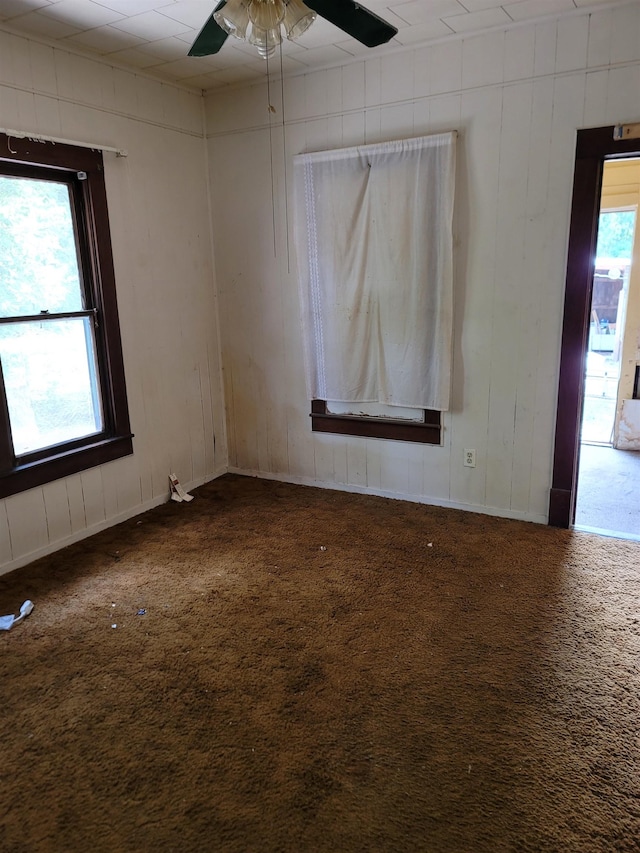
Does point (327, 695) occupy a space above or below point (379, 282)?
below

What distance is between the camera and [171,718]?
198 centimetres

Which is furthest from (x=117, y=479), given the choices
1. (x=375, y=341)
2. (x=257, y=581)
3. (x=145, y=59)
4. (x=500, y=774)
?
(x=500, y=774)

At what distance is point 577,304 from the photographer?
309cm

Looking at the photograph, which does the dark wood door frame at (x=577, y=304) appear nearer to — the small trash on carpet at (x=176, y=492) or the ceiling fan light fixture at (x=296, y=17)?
the ceiling fan light fixture at (x=296, y=17)

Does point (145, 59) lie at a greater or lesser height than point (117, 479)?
greater

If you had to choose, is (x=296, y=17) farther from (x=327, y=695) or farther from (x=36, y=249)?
(x=327, y=695)

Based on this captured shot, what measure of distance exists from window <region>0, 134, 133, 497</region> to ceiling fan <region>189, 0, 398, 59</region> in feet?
4.59

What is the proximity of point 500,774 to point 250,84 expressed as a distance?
3862 mm

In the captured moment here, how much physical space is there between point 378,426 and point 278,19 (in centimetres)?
235

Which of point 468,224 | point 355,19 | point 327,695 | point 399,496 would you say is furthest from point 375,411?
point 355,19

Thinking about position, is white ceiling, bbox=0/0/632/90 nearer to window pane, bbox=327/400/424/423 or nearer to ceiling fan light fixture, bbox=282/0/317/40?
ceiling fan light fixture, bbox=282/0/317/40

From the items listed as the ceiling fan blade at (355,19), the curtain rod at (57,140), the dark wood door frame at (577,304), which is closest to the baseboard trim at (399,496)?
the dark wood door frame at (577,304)

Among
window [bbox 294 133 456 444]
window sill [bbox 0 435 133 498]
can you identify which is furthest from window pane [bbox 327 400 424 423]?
window sill [bbox 0 435 133 498]

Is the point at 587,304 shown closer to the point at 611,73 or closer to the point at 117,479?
the point at 611,73
